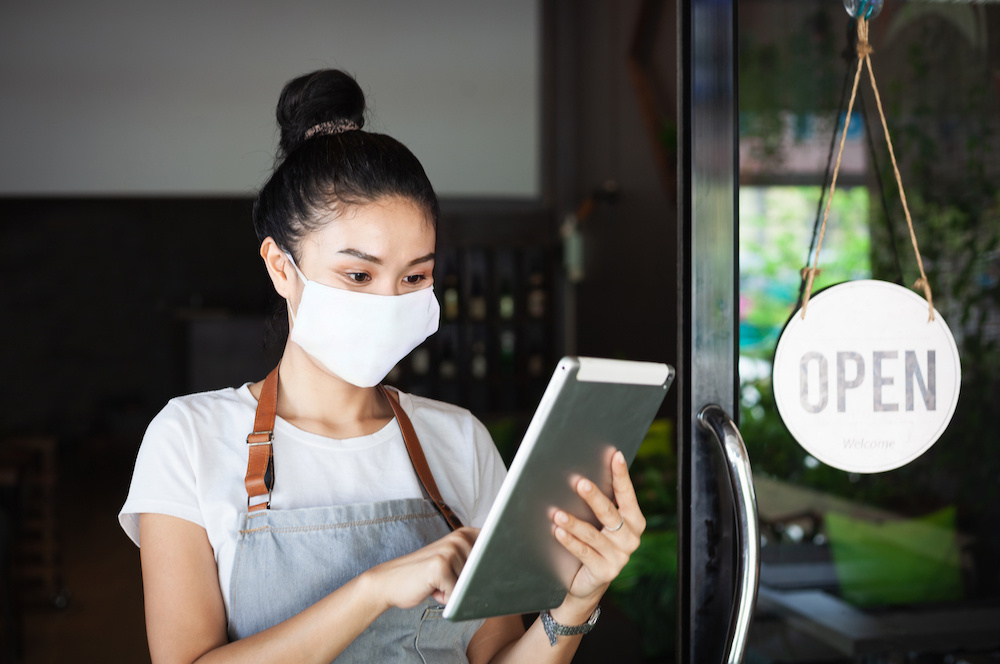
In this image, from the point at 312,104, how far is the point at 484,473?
595 mm

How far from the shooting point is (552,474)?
77cm

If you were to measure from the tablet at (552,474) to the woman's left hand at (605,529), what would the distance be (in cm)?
1

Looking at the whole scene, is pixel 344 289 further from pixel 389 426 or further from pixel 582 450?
pixel 582 450

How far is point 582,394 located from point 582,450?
3.2 inches

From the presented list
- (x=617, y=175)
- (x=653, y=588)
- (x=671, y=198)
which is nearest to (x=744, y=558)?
(x=653, y=588)

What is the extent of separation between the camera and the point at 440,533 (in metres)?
1.06

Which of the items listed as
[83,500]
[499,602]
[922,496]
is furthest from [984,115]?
[83,500]

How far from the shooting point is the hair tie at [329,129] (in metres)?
1.04

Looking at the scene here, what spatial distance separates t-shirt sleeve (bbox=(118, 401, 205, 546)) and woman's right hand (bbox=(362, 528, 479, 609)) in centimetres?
27

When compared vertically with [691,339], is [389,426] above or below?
below

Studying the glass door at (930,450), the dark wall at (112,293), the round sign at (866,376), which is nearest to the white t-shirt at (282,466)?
the round sign at (866,376)

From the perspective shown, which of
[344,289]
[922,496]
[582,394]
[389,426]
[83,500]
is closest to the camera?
[582,394]

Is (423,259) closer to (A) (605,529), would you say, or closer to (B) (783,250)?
(A) (605,529)

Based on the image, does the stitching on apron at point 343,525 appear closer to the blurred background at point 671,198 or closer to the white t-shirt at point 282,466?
the white t-shirt at point 282,466
